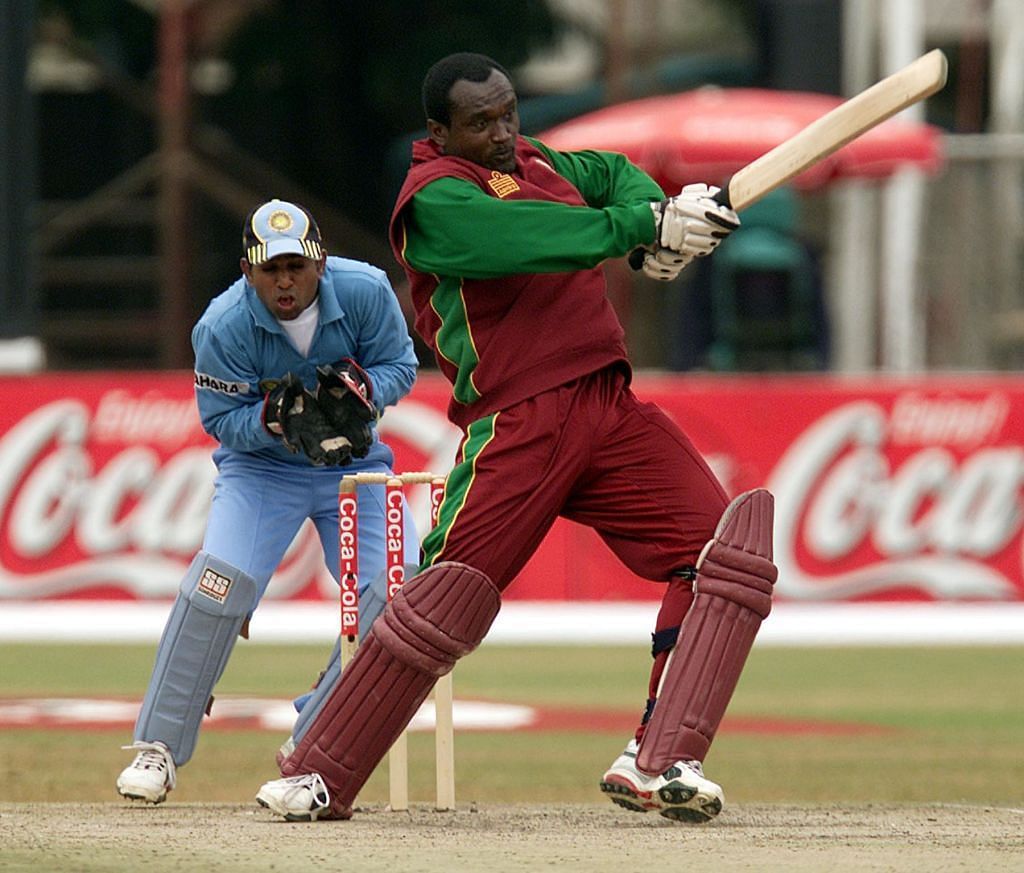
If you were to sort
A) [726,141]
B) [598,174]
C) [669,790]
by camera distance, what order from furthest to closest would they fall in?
1. [726,141]
2. [598,174]
3. [669,790]

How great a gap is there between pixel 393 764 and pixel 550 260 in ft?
5.34

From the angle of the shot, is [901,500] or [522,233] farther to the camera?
[901,500]

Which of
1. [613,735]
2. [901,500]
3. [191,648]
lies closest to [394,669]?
[191,648]

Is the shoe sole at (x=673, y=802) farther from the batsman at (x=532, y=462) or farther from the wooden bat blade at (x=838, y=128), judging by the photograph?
the wooden bat blade at (x=838, y=128)

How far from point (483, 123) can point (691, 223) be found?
24.2 inches

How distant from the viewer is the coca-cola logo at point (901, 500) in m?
13.3

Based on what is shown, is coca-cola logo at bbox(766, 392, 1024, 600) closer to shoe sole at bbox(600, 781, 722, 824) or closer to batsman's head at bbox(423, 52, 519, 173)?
shoe sole at bbox(600, 781, 722, 824)

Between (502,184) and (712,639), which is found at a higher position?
(502,184)

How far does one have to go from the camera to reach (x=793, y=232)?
16.5 m

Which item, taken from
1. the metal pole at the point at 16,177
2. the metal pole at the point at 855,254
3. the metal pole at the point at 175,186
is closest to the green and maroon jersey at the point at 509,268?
the metal pole at the point at 16,177

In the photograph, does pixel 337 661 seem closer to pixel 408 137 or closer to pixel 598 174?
pixel 598 174

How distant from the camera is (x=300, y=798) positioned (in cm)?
596

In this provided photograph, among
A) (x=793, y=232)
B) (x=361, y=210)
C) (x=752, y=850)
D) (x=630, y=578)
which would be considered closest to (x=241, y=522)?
(x=752, y=850)

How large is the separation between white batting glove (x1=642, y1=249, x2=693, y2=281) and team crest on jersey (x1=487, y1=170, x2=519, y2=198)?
385 mm
